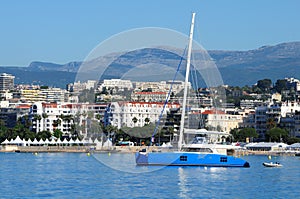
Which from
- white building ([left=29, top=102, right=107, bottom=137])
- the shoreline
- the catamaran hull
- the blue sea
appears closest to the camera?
the blue sea

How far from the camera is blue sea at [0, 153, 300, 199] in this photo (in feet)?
97.2

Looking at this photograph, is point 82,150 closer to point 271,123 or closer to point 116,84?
point 271,123

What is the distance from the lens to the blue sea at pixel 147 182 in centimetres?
2962

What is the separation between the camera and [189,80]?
4294 cm

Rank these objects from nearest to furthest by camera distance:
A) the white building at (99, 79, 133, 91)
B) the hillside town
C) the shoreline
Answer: the white building at (99, 79, 133, 91)
the hillside town
the shoreline

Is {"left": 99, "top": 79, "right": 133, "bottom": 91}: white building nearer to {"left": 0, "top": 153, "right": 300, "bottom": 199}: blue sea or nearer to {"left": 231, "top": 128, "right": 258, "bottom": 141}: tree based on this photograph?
{"left": 0, "top": 153, "right": 300, "bottom": 199}: blue sea

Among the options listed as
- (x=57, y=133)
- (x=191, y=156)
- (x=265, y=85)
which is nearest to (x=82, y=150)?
(x=57, y=133)

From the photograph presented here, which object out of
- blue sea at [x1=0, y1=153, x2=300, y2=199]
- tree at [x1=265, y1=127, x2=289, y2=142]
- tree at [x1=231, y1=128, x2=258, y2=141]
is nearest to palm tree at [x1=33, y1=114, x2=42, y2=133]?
tree at [x1=231, y1=128, x2=258, y2=141]

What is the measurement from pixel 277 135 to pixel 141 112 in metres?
46.0

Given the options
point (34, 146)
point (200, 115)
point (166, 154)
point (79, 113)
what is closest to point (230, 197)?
point (166, 154)

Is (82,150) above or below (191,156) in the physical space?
above

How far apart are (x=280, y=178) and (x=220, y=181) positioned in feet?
13.1

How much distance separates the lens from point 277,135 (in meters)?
85.2

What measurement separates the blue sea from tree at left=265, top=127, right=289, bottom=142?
41392 millimetres
